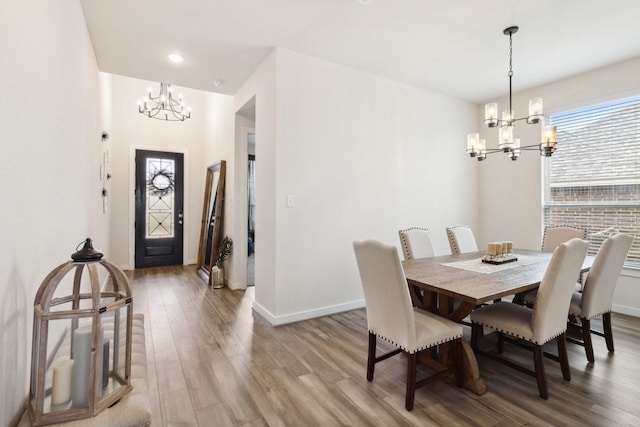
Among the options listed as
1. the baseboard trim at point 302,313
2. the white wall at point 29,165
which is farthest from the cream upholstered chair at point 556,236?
the white wall at point 29,165

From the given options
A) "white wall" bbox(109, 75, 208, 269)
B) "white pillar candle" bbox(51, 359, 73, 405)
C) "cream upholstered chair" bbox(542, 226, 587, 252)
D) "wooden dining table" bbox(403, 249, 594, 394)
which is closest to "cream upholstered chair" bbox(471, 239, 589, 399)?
"wooden dining table" bbox(403, 249, 594, 394)

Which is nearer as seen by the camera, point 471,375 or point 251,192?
point 471,375

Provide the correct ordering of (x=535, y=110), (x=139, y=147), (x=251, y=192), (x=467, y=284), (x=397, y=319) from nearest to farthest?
1. (x=397, y=319)
2. (x=467, y=284)
3. (x=535, y=110)
4. (x=251, y=192)
5. (x=139, y=147)

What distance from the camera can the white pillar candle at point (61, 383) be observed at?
100 cm

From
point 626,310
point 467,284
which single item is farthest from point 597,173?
point 467,284

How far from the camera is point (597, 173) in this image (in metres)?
3.78

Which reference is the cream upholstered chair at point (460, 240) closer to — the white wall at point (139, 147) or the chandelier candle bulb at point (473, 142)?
the chandelier candle bulb at point (473, 142)

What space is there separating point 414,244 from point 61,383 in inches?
105

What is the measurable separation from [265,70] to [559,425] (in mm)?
3687

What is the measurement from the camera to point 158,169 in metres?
6.20

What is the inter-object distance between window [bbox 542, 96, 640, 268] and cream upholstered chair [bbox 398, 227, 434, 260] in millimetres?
2234

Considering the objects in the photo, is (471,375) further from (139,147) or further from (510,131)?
(139,147)

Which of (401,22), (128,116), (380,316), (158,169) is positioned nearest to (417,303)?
(380,316)

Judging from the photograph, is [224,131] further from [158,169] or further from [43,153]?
[43,153]
